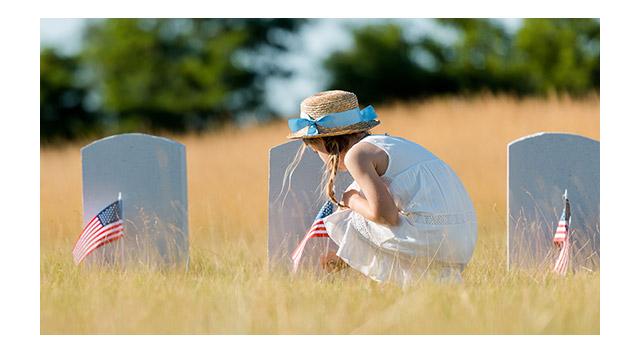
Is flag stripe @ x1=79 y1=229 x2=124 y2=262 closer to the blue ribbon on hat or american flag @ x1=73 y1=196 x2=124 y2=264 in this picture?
american flag @ x1=73 y1=196 x2=124 y2=264

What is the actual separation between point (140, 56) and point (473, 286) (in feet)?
68.0

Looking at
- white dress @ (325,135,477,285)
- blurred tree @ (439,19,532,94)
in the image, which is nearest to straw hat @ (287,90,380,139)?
white dress @ (325,135,477,285)

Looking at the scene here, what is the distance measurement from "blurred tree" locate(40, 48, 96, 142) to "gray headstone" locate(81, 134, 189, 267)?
16527 mm

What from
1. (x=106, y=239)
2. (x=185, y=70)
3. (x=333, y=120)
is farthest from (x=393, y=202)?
(x=185, y=70)

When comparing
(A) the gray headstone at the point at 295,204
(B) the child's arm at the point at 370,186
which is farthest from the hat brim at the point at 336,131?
(A) the gray headstone at the point at 295,204

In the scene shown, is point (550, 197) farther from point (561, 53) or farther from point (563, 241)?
point (561, 53)

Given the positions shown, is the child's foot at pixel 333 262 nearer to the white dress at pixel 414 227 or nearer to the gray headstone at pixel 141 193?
the white dress at pixel 414 227

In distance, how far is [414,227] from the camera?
14.4ft

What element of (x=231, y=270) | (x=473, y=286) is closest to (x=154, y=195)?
(x=231, y=270)

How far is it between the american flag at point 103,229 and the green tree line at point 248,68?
52.2 ft

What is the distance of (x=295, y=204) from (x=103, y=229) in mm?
1265

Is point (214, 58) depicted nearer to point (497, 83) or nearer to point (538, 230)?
point (497, 83)

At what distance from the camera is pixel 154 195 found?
211 inches

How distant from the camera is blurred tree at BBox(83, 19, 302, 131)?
21984 mm
